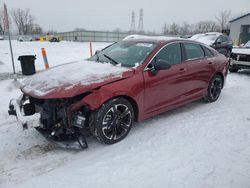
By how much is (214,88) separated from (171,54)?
198cm

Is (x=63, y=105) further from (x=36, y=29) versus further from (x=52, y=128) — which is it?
(x=36, y=29)

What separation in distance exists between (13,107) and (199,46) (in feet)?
13.9

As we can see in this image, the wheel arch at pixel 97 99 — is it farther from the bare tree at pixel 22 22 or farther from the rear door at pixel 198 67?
the bare tree at pixel 22 22

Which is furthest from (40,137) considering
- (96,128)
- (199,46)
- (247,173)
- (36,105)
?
(199,46)

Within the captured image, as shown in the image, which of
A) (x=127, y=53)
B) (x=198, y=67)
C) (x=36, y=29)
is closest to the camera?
(x=127, y=53)

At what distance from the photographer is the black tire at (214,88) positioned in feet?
18.7

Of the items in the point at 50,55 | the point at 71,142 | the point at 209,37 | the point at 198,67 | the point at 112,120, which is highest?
the point at 209,37

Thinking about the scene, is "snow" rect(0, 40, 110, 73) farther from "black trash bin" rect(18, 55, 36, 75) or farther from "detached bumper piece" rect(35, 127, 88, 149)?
"detached bumper piece" rect(35, 127, 88, 149)

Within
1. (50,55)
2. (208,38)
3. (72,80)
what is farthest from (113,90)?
(50,55)

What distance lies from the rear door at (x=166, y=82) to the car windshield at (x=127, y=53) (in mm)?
233

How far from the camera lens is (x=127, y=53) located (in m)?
4.55

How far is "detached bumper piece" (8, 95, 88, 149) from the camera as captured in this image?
3337 mm

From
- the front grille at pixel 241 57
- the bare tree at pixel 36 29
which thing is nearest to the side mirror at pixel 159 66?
the front grille at pixel 241 57

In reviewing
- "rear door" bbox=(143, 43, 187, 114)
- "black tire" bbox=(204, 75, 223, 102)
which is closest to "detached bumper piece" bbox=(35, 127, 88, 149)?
"rear door" bbox=(143, 43, 187, 114)
